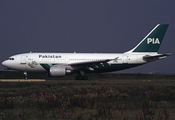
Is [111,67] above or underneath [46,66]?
underneath

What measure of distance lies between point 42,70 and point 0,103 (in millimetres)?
21968

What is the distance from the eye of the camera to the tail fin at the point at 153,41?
39.3 meters

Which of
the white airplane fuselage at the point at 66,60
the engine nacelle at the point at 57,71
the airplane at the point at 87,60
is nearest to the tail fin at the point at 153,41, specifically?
the airplane at the point at 87,60

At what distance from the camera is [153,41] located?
129 feet

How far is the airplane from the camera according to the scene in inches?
1364

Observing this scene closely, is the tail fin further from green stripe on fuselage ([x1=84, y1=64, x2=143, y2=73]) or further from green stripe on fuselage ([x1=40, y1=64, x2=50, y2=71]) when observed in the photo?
green stripe on fuselage ([x1=40, y1=64, x2=50, y2=71])

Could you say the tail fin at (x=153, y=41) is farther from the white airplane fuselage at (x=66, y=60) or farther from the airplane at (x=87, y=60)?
the white airplane fuselage at (x=66, y=60)

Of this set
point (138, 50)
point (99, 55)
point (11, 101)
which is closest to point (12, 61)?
point (99, 55)

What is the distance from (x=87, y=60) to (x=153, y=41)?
35.5 feet

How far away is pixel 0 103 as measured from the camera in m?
13.3

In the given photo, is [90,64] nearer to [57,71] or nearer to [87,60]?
[87,60]

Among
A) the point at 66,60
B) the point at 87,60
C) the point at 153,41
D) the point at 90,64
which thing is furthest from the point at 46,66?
the point at 153,41

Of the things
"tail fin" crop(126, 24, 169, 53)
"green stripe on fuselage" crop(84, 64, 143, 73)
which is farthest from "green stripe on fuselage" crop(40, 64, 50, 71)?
"tail fin" crop(126, 24, 169, 53)

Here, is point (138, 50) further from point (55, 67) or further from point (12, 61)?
point (12, 61)
